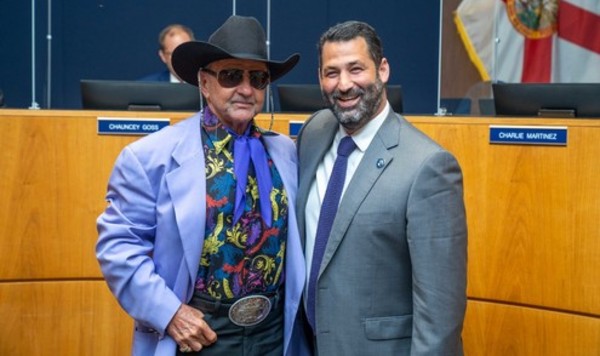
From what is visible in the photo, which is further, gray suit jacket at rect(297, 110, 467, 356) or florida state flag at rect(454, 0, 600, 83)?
florida state flag at rect(454, 0, 600, 83)

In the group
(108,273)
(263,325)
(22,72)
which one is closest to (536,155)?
(263,325)

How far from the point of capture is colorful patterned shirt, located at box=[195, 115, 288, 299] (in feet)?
8.12

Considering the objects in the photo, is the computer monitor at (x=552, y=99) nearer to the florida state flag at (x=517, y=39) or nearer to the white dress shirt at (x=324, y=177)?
the white dress shirt at (x=324, y=177)

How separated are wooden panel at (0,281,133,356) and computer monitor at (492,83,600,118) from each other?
6.40 feet

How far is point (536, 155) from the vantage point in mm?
3652

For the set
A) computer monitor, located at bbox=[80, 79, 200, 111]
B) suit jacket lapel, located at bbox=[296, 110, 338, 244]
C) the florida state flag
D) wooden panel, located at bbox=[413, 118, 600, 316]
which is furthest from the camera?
the florida state flag

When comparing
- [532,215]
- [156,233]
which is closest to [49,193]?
[156,233]

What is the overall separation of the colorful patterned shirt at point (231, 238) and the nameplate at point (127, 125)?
150 centimetres

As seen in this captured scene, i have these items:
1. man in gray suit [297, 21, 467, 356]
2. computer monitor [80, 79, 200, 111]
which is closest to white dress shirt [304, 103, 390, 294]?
man in gray suit [297, 21, 467, 356]

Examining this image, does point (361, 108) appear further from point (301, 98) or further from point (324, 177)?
point (301, 98)

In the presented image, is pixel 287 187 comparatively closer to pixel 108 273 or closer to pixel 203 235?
pixel 203 235

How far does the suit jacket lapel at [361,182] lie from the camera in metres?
2.49

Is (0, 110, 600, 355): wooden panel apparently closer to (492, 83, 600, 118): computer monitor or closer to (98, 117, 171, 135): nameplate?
(98, 117, 171, 135): nameplate

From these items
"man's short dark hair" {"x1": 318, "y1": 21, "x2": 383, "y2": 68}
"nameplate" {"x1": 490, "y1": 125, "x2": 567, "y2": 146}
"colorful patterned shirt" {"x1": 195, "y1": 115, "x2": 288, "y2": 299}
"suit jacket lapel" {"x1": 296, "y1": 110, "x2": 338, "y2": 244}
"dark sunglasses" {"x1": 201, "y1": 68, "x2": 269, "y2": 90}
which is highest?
"man's short dark hair" {"x1": 318, "y1": 21, "x2": 383, "y2": 68}
